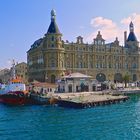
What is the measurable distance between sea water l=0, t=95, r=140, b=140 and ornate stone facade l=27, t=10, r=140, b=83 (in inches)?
2257

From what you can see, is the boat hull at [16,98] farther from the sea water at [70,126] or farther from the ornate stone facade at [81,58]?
the ornate stone facade at [81,58]

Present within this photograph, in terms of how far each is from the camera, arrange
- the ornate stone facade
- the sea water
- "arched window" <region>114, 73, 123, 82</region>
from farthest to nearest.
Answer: "arched window" <region>114, 73, 123, 82</region> < the ornate stone facade < the sea water

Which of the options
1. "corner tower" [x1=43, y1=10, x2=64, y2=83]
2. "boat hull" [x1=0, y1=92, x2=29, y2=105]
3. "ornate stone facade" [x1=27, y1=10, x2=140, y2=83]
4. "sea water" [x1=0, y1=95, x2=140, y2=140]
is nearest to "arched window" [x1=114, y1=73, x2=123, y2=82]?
"ornate stone facade" [x1=27, y1=10, x2=140, y2=83]

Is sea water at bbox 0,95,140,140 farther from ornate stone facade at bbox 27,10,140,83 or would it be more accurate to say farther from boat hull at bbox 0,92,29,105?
ornate stone facade at bbox 27,10,140,83

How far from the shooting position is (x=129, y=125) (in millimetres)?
46188

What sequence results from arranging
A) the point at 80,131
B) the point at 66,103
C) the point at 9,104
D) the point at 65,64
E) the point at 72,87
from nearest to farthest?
the point at 80,131
the point at 66,103
the point at 9,104
the point at 72,87
the point at 65,64

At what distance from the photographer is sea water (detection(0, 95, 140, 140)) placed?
39750mm

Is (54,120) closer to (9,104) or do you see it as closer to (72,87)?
(9,104)

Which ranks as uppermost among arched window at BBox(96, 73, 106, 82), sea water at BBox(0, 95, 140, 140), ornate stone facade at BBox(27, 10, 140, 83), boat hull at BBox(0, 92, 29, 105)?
ornate stone facade at BBox(27, 10, 140, 83)

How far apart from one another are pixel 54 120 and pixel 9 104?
2865cm

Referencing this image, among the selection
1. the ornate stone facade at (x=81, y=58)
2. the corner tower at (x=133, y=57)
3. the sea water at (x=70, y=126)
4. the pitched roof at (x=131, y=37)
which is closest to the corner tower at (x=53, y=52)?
the ornate stone facade at (x=81, y=58)

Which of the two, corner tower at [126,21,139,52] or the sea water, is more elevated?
corner tower at [126,21,139,52]

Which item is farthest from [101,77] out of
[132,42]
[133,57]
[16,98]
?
[16,98]

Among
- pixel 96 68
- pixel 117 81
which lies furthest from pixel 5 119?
pixel 117 81
